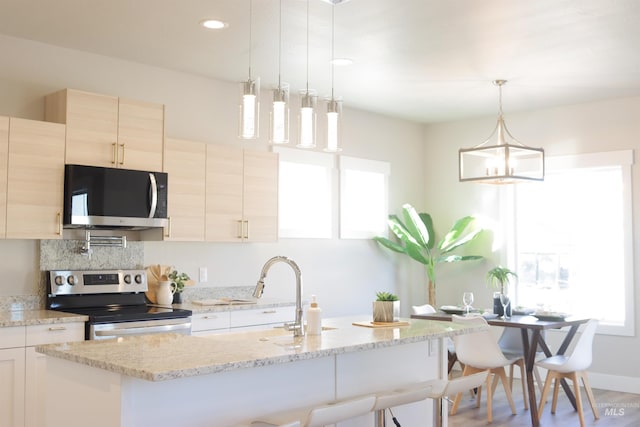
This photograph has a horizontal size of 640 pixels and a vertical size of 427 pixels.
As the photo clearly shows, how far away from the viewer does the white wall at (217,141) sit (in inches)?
182

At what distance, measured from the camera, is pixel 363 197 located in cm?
711

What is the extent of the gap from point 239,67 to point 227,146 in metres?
0.70

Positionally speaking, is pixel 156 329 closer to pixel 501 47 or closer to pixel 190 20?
pixel 190 20

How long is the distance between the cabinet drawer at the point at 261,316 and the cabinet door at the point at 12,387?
5.04 feet


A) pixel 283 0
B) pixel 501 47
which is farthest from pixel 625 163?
pixel 283 0

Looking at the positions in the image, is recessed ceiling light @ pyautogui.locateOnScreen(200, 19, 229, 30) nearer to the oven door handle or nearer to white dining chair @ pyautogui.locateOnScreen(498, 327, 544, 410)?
the oven door handle

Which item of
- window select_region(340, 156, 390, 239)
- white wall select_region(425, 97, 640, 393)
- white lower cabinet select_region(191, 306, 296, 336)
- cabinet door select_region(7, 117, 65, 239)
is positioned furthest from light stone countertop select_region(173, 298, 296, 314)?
white wall select_region(425, 97, 640, 393)

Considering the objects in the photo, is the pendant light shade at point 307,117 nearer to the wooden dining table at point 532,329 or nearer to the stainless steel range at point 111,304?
the stainless steel range at point 111,304

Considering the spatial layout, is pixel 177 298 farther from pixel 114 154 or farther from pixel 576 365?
pixel 576 365

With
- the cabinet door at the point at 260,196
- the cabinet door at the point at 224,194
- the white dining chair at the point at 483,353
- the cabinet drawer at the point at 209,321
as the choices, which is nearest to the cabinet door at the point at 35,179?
the cabinet drawer at the point at 209,321

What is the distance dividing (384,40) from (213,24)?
115 centimetres

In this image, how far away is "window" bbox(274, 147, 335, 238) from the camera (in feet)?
20.7

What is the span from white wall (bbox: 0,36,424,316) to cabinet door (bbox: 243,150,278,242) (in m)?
0.33

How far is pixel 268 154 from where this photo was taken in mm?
5695
